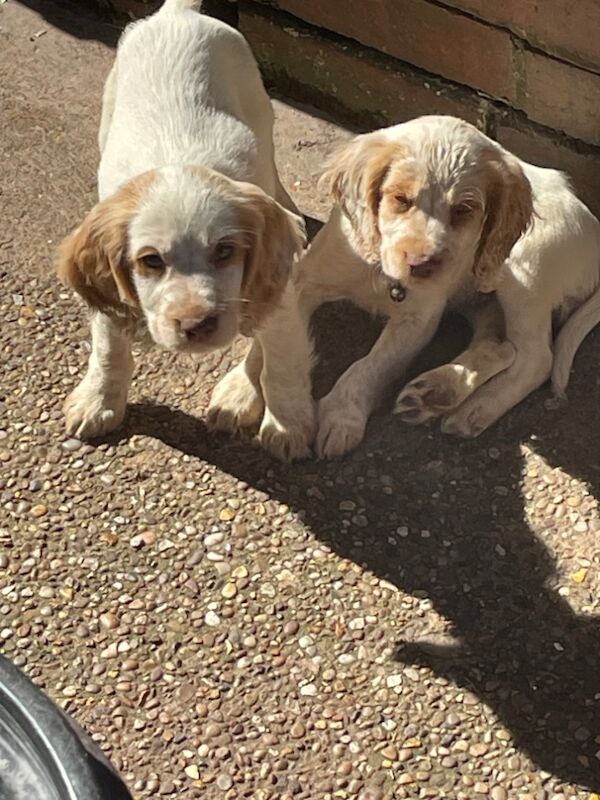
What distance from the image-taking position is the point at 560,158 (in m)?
4.74

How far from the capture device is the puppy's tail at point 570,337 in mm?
4152

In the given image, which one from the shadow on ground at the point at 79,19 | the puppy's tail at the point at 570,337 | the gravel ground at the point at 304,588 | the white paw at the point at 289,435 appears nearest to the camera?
the gravel ground at the point at 304,588

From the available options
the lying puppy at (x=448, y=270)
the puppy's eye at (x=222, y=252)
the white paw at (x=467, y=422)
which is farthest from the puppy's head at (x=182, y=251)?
the white paw at (x=467, y=422)

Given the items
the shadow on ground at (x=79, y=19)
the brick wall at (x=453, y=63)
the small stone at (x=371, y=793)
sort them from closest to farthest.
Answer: the small stone at (x=371, y=793) → the brick wall at (x=453, y=63) → the shadow on ground at (x=79, y=19)

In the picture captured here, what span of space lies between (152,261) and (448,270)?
3.09ft

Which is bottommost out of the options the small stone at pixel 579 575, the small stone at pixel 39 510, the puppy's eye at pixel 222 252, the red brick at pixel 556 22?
the small stone at pixel 39 510

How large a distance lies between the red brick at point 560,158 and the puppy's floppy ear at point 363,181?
3.81 ft

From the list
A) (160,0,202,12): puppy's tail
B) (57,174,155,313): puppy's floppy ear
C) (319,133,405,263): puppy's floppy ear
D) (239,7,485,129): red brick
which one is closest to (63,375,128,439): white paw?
(57,174,155,313): puppy's floppy ear

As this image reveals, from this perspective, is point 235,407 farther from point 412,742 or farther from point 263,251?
point 412,742

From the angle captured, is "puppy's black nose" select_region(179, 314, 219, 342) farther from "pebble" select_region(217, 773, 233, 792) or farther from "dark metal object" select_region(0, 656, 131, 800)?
"pebble" select_region(217, 773, 233, 792)

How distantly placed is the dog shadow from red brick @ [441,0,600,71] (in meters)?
1.06

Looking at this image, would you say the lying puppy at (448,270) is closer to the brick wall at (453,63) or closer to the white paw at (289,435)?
the white paw at (289,435)

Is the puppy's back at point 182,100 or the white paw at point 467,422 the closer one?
the puppy's back at point 182,100

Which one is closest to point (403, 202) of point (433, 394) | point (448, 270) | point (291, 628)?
point (448, 270)
